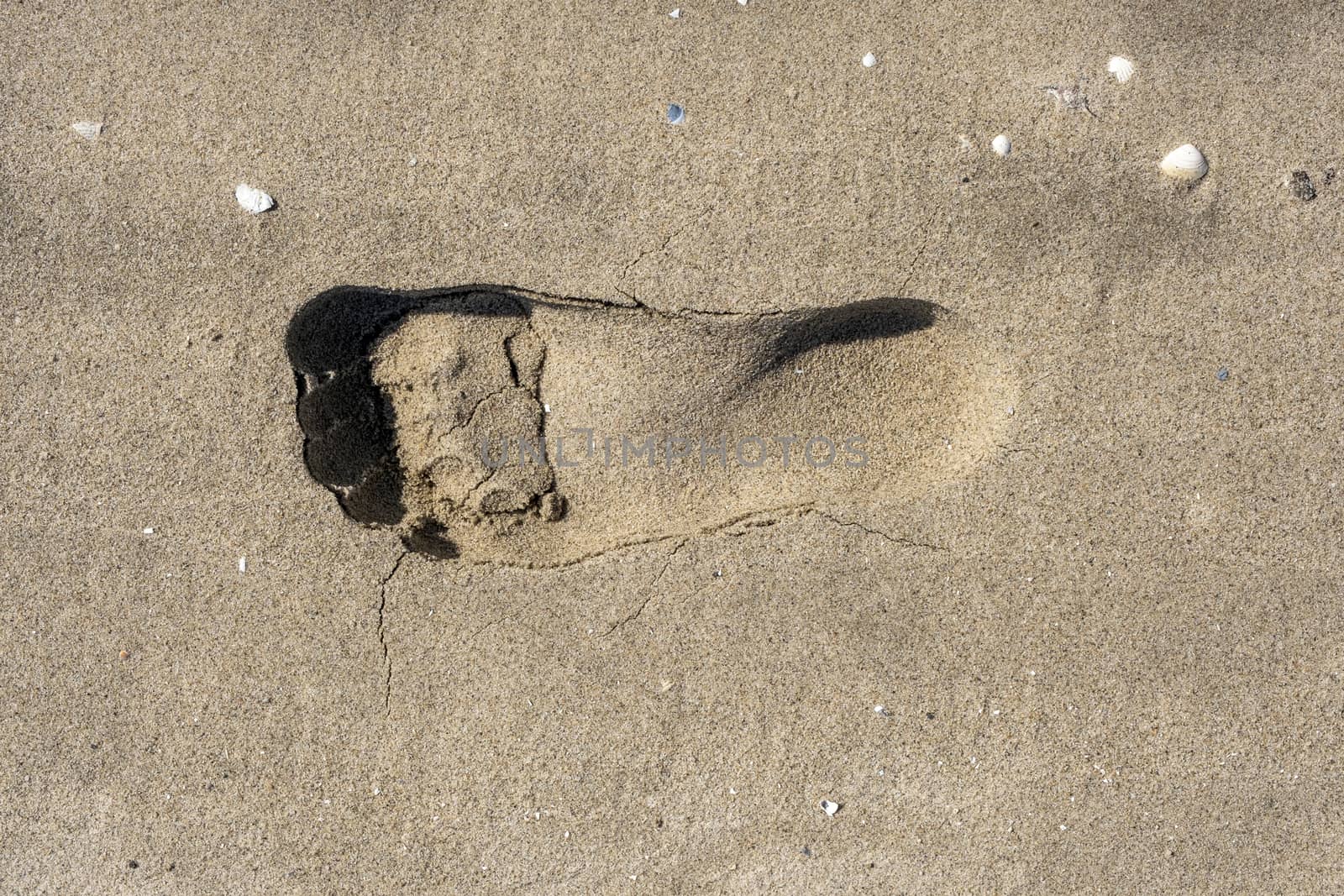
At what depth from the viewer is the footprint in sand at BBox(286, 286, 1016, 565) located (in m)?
1.91

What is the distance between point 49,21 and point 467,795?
2.29 meters

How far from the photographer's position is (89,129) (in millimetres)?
1982

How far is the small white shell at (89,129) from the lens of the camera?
1.98m

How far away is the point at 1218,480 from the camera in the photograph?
1.86 meters

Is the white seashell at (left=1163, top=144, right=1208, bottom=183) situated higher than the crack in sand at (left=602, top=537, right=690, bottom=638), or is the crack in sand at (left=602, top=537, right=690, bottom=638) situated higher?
the white seashell at (left=1163, top=144, right=1208, bottom=183)

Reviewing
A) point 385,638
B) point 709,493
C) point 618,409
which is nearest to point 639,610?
point 709,493

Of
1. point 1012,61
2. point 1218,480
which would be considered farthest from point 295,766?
point 1012,61

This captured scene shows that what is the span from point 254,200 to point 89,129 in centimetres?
49

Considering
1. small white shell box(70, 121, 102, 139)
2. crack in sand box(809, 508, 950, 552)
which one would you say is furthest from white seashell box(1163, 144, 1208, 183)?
small white shell box(70, 121, 102, 139)

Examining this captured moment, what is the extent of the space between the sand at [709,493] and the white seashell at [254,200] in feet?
0.09

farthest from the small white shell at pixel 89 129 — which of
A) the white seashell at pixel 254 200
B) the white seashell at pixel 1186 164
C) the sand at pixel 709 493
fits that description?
the white seashell at pixel 1186 164

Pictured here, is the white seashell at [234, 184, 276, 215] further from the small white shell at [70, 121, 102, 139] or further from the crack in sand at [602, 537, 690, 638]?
the crack in sand at [602, 537, 690, 638]

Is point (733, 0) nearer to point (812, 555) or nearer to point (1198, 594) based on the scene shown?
point (812, 555)

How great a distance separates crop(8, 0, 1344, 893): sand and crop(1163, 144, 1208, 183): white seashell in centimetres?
4
